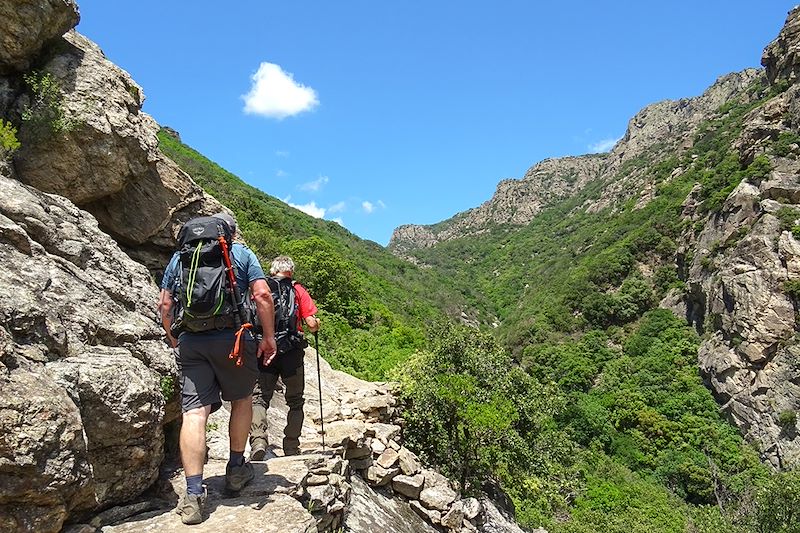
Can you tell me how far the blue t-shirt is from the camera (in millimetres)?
4027

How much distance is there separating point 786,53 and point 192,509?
296 feet

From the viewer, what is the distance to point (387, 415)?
31.7 ft

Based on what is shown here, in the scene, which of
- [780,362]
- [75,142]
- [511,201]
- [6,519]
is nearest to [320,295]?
[75,142]

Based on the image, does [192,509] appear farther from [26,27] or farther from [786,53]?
[786,53]

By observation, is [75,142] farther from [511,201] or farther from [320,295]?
[511,201]

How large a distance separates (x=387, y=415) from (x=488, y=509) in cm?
304

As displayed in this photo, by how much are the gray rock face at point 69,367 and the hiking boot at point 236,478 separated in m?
0.61

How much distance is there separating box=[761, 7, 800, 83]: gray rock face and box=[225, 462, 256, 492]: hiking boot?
86.2 m

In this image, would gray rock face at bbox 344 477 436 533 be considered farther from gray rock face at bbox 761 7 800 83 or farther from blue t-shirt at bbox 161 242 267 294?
gray rock face at bbox 761 7 800 83

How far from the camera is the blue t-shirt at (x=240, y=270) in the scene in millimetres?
4027

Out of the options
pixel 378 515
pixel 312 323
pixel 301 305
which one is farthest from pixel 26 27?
pixel 378 515

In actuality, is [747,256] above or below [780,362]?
above

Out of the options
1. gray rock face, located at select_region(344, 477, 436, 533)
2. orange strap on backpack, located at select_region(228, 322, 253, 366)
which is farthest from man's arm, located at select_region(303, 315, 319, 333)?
gray rock face, located at select_region(344, 477, 436, 533)

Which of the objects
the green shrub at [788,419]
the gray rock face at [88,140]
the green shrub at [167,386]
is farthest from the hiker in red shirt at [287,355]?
the green shrub at [788,419]
